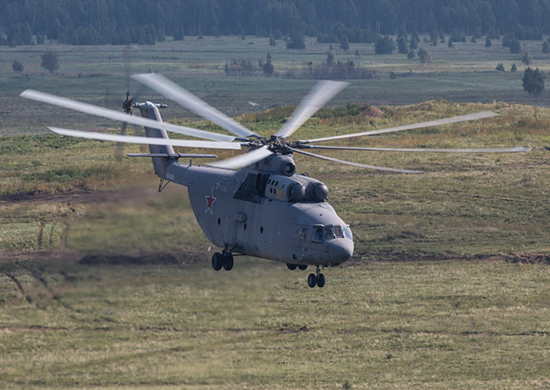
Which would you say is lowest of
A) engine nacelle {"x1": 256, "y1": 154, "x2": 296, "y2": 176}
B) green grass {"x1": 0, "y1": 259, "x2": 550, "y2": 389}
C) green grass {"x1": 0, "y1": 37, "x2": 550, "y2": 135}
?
green grass {"x1": 0, "y1": 259, "x2": 550, "y2": 389}

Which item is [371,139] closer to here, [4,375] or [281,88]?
[4,375]

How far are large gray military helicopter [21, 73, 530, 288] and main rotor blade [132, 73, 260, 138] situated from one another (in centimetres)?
5

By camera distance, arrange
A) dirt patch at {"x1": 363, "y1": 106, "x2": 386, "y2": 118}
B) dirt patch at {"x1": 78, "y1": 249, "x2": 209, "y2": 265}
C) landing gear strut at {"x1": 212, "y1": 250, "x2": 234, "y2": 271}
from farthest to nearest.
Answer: dirt patch at {"x1": 363, "y1": 106, "x2": 386, "y2": 118} < dirt patch at {"x1": 78, "y1": 249, "x2": 209, "y2": 265} < landing gear strut at {"x1": 212, "y1": 250, "x2": 234, "y2": 271}

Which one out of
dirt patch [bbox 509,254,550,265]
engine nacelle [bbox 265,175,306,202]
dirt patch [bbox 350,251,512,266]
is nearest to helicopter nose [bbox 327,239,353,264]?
engine nacelle [bbox 265,175,306,202]

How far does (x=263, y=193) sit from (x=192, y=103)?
4901 mm

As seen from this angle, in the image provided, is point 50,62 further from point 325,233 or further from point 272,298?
point 325,233

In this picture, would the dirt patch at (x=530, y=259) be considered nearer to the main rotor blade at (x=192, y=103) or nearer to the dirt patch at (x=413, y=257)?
the dirt patch at (x=413, y=257)

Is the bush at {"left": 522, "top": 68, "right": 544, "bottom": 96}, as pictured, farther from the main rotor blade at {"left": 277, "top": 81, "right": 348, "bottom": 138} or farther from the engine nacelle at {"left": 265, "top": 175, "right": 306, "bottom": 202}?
the engine nacelle at {"left": 265, "top": 175, "right": 306, "bottom": 202}

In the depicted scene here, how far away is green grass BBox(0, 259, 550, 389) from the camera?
4031 centimetres

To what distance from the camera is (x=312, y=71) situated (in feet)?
636

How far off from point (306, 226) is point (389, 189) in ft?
114

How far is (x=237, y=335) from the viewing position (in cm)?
4197

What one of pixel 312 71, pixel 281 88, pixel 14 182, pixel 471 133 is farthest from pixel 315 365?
pixel 312 71

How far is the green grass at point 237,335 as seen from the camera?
132 feet
